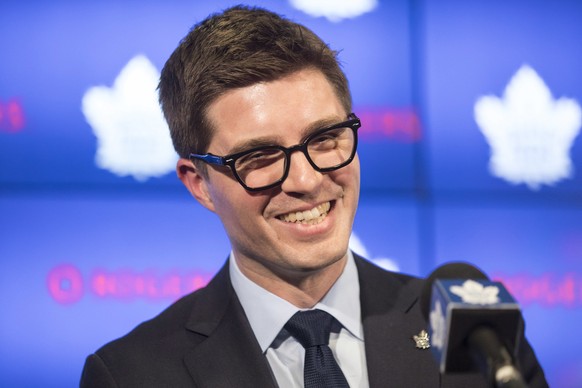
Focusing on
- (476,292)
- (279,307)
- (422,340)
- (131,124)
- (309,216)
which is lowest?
(422,340)

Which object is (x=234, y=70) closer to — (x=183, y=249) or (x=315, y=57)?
(x=315, y=57)

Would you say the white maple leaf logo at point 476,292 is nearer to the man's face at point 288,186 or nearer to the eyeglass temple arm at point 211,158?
the man's face at point 288,186

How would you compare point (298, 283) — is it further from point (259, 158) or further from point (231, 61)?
point (231, 61)

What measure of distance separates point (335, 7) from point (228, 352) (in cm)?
150

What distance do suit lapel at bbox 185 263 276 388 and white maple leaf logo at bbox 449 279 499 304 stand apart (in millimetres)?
865

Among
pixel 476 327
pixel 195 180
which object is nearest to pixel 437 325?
pixel 476 327

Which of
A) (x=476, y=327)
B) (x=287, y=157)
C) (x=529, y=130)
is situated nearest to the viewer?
(x=476, y=327)

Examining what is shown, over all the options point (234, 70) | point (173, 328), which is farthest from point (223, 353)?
point (234, 70)

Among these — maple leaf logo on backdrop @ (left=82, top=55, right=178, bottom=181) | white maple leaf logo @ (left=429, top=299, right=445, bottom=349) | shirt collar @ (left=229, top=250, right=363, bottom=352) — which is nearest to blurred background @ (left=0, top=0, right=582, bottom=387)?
maple leaf logo on backdrop @ (left=82, top=55, right=178, bottom=181)

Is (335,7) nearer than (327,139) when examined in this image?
No

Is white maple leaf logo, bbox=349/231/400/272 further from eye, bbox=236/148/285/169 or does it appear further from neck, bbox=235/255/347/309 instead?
eye, bbox=236/148/285/169

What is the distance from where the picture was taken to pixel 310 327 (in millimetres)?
1976

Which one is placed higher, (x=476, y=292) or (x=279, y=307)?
(x=476, y=292)

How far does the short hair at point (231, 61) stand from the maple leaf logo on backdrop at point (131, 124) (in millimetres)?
774
